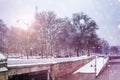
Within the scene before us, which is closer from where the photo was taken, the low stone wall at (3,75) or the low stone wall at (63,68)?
the low stone wall at (3,75)

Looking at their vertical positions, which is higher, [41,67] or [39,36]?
[39,36]

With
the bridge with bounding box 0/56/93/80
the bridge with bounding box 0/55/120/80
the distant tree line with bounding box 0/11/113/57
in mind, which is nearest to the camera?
the bridge with bounding box 0/55/120/80

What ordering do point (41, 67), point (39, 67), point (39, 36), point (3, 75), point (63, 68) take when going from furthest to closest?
1. point (39, 36)
2. point (63, 68)
3. point (41, 67)
4. point (39, 67)
5. point (3, 75)

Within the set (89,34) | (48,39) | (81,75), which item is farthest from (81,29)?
(81,75)

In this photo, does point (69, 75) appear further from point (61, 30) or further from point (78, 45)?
point (78, 45)

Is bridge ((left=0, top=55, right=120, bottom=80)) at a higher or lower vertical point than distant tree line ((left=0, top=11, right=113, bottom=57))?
lower

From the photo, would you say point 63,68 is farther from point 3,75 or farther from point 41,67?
point 3,75

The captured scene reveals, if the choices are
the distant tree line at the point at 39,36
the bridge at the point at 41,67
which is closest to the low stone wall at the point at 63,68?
the bridge at the point at 41,67

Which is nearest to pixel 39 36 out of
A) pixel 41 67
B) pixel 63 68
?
pixel 63 68

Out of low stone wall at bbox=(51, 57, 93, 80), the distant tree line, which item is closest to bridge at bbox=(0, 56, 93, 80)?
low stone wall at bbox=(51, 57, 93, 80)

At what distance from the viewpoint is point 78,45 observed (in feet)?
149

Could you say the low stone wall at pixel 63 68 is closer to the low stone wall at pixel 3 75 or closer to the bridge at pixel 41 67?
the bridge at pixel 41 67

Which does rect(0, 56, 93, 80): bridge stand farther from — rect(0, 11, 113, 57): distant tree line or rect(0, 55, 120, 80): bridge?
rect(0, 11, 113, 57): distant tree line

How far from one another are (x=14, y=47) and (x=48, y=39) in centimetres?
467
